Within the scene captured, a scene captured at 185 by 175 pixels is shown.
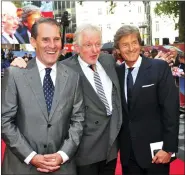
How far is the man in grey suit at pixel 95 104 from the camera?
188 centimetres

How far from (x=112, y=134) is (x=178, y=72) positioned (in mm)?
4283

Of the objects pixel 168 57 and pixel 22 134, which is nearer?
pixel 22 134

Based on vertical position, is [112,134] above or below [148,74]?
below

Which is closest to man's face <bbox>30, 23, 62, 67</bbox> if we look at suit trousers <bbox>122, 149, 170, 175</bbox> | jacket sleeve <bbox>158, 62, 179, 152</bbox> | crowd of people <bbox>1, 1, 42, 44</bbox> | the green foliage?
jacket sleeve <bbox>158, 62, 179, 152</bbox>

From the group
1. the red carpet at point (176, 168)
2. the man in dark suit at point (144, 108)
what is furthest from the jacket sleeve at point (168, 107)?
the red carpet at point (176, 168)

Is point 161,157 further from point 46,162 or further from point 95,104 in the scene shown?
point 46,162

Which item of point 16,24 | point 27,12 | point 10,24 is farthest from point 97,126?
point 27,12

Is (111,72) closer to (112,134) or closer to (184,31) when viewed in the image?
(112,134)

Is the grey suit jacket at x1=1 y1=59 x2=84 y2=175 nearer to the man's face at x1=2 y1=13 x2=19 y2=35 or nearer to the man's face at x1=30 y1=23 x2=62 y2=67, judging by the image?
the man's face at x1=30 y1=23 x2=62 y2=67

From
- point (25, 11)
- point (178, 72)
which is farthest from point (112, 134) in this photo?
point (25, 11)

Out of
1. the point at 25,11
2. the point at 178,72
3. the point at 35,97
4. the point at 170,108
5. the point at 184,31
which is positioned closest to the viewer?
the point at 35,97

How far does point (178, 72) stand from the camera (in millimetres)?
5922

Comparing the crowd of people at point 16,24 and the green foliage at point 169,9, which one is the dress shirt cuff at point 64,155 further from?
the crowd of people at point 16,24

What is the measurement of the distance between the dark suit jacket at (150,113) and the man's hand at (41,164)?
57 centimetres
